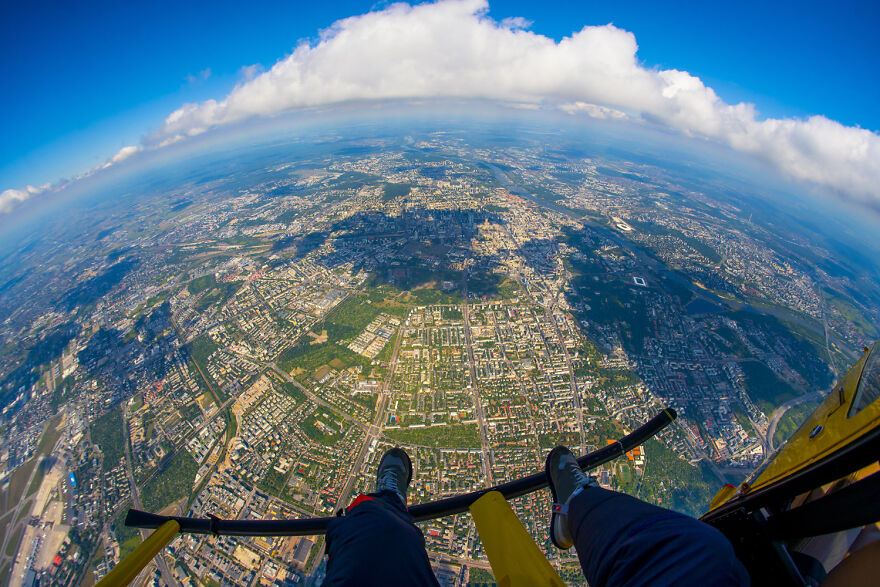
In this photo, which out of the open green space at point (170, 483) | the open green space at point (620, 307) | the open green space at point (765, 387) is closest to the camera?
the open green space at point (170, 483)

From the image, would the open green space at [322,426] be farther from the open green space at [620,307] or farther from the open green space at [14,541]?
the open green space at [620,307]

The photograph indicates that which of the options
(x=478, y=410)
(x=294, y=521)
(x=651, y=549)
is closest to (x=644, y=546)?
(x=651, y=549)

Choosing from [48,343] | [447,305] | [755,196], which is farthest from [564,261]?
[755,196]

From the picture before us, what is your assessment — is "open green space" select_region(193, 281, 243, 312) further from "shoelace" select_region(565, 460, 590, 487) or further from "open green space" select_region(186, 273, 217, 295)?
"shoelace" select_region(565, 460, 590, 487)

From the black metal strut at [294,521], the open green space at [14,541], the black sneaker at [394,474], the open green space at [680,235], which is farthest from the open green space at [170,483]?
the open green space at [680,235]

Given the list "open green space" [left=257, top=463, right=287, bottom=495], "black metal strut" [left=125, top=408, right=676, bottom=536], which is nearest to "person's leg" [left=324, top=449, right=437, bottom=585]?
"black metal strut" [left=125, top=408, right=676, bottom=536]

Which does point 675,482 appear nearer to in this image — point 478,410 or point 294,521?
point 478,410

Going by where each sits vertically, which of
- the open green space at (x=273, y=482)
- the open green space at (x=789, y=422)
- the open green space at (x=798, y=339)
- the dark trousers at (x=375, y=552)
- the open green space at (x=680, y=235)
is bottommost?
the open green space at (x=273, y=482)
